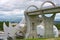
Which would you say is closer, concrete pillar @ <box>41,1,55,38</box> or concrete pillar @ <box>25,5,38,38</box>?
concrete pillar @ <box>41,1,55,38</box>

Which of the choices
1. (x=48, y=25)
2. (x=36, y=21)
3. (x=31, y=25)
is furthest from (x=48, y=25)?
(x=31, y=25)

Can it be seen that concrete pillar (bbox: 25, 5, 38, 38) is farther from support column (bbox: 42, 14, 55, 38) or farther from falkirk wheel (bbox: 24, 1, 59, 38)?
support column (bbox: 42, 14, 55, 38)

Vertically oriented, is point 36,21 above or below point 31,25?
above

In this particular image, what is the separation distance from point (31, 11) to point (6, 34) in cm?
1216

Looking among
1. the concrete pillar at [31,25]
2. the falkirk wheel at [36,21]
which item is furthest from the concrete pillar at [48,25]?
the concrete pillar at [31,25]

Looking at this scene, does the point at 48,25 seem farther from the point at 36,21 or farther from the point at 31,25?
the point at 31,25

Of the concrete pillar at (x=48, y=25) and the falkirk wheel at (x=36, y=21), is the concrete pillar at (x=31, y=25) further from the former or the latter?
the concrete pillar at (x=48, y=25)

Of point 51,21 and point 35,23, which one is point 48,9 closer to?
point 51,21

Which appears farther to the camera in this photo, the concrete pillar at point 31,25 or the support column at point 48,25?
the concrete pillar at point 31,25

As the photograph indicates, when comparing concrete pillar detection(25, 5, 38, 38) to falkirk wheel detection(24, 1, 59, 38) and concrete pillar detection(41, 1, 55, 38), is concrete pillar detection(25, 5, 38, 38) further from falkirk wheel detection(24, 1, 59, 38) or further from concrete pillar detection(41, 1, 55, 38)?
concrete pillar detection(41, 1, 55, 38)

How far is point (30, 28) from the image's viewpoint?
5378 centimetres

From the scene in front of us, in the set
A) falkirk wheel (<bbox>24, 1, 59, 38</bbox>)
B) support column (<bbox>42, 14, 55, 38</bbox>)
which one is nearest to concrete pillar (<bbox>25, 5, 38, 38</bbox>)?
falkirk wheel (<bbox>24, 1, 59, 38</bbox>)

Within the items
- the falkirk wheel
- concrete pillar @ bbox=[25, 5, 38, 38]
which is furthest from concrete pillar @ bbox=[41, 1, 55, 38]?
concrete pillar @ bbox=[25, 5, 38, 38]

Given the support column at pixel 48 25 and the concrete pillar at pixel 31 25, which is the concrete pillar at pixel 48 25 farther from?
the concrete pillar at pixel 31 25
